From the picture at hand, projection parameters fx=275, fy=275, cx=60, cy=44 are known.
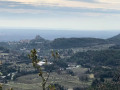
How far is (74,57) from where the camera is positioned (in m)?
170

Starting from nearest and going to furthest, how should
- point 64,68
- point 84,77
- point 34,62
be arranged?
point 34,62 → point 84,77 → point 64,68

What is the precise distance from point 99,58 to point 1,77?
209 ft

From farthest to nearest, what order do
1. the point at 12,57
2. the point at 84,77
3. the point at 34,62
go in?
1. the point at 12,57
2. the point at 84,77
3. the point at 34,62

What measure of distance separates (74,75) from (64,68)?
17411mm

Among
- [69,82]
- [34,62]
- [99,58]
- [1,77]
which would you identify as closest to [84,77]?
→ [69,82]

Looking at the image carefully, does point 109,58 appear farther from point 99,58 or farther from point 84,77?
point 84,77

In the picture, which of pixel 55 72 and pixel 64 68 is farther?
pixel 64 68

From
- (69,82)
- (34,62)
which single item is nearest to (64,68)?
(69,82)

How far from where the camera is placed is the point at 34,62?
56.9 ft

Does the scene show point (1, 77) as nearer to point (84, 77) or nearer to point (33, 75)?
point (33, 75)

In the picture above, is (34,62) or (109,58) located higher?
(34,62)

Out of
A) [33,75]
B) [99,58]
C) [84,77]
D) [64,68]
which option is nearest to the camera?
[84,77]

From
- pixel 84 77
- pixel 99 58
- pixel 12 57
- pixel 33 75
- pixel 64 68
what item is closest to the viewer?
pixel 84 77

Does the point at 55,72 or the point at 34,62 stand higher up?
the point at 34,62
